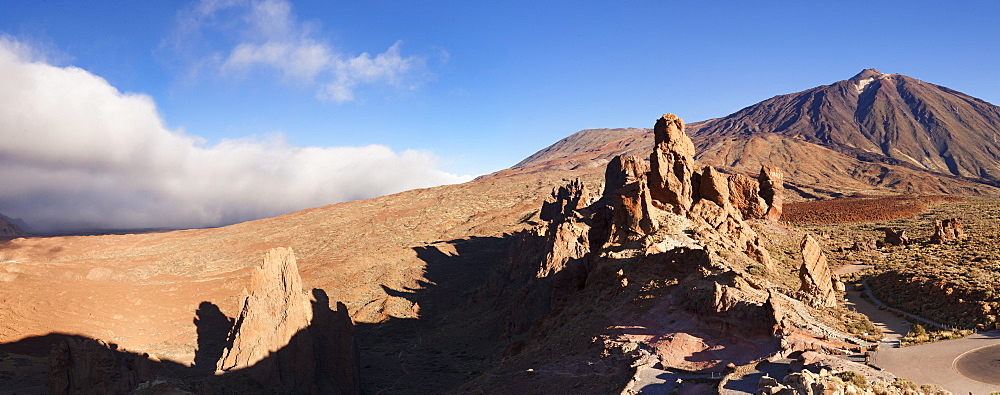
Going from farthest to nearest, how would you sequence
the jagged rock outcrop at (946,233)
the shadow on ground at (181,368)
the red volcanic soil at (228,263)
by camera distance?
the jagged rock outcrop at (946,233), the red volcanic soil at (228,263), the shadow on ground at (181,368)

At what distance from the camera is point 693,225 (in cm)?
3180

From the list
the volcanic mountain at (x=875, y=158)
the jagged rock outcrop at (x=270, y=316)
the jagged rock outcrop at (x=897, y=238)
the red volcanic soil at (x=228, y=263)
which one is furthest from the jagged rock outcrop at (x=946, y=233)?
the volcanic mountain at (x=875, y=158)

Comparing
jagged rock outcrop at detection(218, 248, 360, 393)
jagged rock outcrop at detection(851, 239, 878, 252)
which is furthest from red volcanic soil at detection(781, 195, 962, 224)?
jagged rock outcrop at detection(218, 248, 360, 393)

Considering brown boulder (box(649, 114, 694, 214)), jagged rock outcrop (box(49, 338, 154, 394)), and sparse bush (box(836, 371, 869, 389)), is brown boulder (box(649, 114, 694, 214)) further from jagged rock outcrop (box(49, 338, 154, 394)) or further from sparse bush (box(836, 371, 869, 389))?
jagged rock outcrop (box(49, 338, 154, 394))

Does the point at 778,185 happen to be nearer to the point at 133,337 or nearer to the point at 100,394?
the point at 100,394

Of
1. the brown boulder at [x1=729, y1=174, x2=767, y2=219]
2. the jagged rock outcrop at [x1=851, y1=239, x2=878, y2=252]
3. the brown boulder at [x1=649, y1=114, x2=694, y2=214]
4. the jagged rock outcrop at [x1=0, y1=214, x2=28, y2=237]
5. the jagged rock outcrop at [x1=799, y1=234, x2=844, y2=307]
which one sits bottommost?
the jagged rock outcrop at [x1=851, y1=239, x2=878, y2=252]

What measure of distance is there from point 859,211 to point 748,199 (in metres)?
40.2

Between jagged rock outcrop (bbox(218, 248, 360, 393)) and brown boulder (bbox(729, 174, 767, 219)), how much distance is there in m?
35.5

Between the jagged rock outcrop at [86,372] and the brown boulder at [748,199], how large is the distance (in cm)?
4473

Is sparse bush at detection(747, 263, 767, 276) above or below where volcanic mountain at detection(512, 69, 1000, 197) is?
below

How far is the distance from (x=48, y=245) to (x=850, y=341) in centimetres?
11657

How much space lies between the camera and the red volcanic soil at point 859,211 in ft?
225

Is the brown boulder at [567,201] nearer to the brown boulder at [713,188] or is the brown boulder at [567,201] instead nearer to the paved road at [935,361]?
the brown boulder at [713,188]

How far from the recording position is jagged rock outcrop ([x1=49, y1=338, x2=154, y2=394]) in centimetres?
2002
